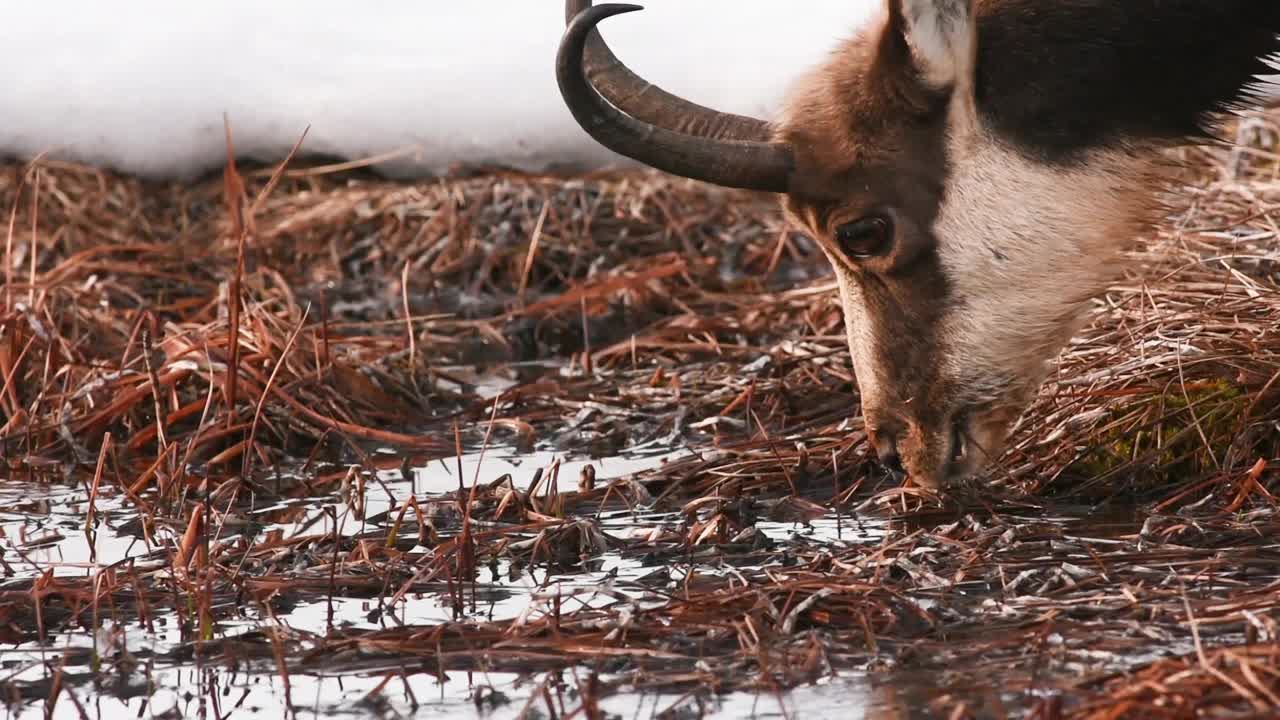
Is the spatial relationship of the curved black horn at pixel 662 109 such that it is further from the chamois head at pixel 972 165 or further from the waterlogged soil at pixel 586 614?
the waterlogged soil at pixel 586 614

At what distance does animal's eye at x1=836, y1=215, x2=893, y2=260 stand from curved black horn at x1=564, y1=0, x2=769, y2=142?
0.34 meters

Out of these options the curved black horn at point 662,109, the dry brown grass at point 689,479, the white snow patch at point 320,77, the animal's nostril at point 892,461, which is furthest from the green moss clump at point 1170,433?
the white snow patch at point 320,77

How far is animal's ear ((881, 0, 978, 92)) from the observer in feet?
14.6

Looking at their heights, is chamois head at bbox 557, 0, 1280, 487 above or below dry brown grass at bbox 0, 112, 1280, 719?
above

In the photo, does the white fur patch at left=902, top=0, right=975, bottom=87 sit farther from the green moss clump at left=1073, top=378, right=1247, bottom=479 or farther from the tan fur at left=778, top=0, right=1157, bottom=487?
the green moss clump at left=1073, top=378, right=1247, bottom=479

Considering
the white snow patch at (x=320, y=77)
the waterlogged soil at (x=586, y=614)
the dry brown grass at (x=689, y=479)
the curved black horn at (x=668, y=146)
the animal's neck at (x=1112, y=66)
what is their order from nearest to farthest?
the waterlogged soil at (x=586, y=614), the dry brown grass at (x=689, y=479), the curved black horn at (x=668, y=146), the animal's neck at (x=1112, y=66), the white snow patch at (x=320, y=77)

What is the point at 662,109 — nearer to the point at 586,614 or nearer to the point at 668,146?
the point at 668,146

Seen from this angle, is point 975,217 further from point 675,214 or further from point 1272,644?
point 675,214

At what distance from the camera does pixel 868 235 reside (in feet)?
15.4

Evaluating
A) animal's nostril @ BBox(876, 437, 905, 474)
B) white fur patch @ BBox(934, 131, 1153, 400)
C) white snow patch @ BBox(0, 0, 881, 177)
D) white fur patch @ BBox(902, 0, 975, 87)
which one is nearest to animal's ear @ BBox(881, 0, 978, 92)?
white fur patch @ BBox(902, 0, 975, 87)

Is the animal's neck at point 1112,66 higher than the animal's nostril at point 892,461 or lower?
higher

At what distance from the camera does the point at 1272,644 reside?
120 inches

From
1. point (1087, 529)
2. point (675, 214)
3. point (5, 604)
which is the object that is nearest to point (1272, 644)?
point (1087, 529)

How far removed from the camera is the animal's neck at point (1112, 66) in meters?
4.60
